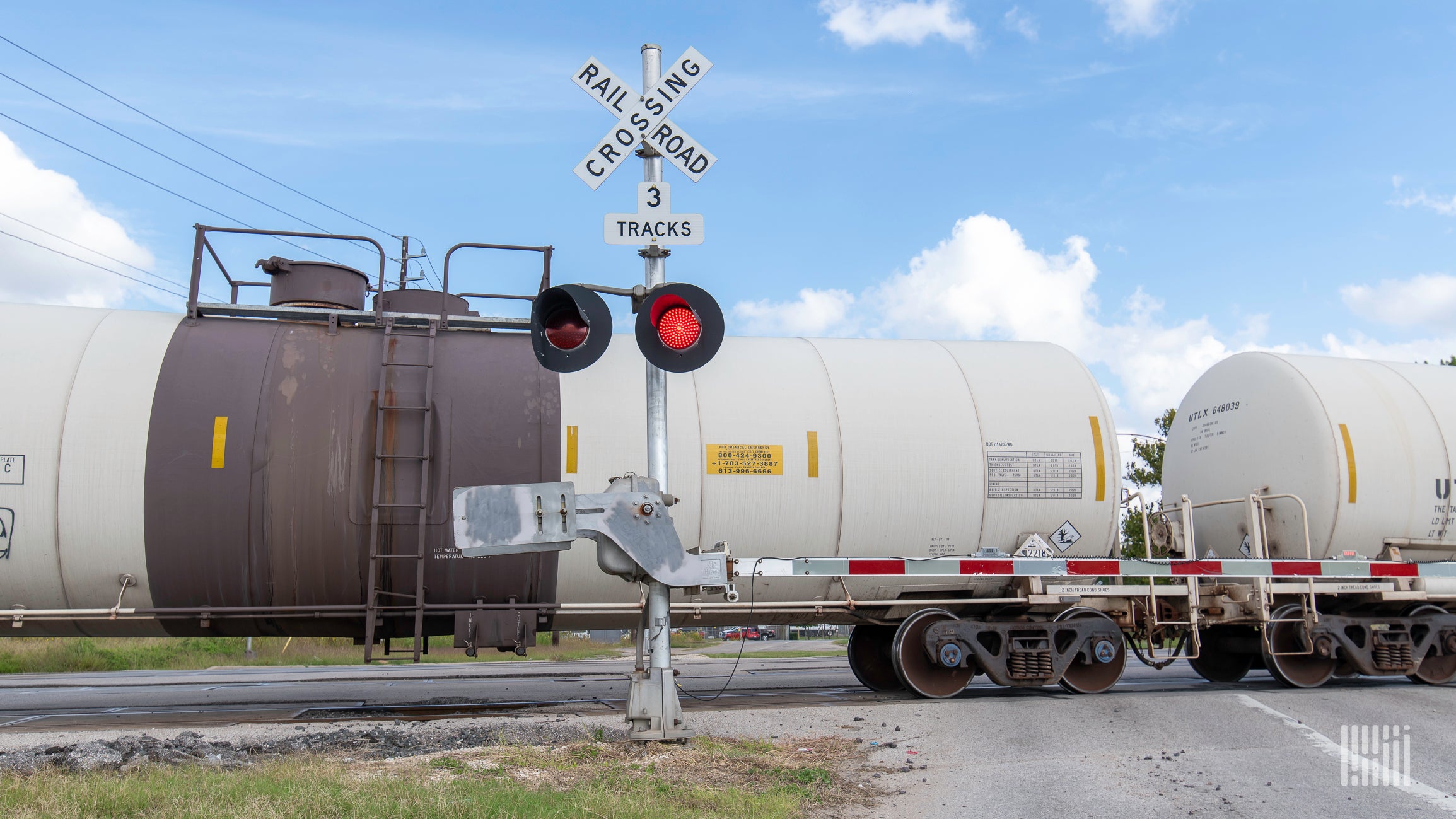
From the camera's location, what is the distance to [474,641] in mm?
8406

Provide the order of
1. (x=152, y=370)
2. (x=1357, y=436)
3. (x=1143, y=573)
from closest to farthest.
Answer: (x=152, y=370) < (x=1143, y=573) < (x=1357, y=436)

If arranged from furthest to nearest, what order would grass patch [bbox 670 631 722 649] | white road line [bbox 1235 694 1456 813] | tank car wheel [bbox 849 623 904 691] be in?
grass patch [bbox 670 631 722 649], tank car wheel [bbox 849 623 904 691], white road line [bbox 1235 694 1456 813]

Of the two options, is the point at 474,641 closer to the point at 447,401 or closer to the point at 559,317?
the point at 447,401

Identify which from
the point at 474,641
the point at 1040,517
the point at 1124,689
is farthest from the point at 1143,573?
the point at 474,641

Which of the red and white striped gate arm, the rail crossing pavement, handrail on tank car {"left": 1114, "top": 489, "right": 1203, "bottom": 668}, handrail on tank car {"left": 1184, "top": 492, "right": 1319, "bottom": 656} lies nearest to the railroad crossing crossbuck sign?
the red and white striped gate arm

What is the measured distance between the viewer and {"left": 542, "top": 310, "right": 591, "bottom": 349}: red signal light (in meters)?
6.46

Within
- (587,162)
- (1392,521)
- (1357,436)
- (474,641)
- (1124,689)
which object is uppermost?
(587,162)

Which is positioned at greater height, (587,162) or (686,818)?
(587,162)

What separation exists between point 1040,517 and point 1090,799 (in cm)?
429

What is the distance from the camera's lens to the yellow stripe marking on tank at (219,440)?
8125 millimetres

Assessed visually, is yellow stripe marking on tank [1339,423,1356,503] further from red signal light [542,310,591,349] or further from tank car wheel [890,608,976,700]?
red signal light [542,310,591,349]

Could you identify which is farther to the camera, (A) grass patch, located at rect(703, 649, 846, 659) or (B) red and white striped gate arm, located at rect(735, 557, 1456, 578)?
(A) grass patch, located at rect(703, 649, 846, 659)

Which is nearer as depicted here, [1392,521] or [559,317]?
[559,317]

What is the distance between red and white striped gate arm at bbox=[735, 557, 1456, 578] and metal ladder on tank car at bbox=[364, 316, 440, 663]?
8.92 ft
